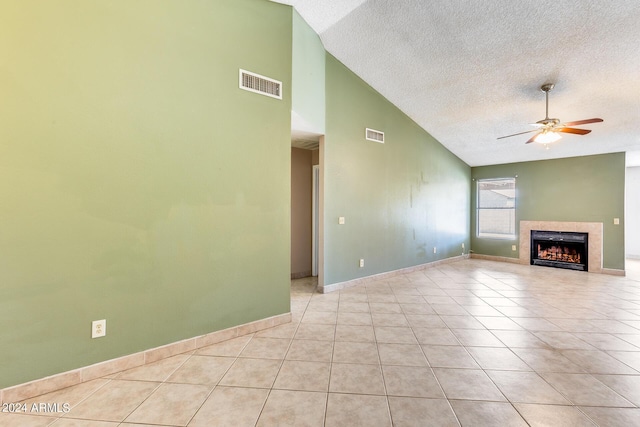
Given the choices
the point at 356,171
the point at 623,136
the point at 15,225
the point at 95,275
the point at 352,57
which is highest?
the point at 352,57

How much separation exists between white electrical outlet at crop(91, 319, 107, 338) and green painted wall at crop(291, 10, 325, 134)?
9.06ft

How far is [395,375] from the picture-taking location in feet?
6.76

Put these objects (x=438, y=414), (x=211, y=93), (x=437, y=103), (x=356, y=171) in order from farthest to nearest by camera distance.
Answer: (x=437, y=103) → (x=356, y=171) → (x=211, y=93) → (x=438, y=414)

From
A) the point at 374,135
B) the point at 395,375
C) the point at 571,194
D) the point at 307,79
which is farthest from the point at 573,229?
the point at 307,79

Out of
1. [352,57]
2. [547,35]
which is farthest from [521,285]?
[352,57]

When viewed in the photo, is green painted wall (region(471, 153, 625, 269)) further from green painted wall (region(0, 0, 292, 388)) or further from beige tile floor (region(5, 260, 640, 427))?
green painted wall (region(0, 0, 292, 388))

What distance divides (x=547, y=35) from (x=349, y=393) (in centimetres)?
418

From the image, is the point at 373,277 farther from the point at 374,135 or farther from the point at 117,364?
the point at 117,364

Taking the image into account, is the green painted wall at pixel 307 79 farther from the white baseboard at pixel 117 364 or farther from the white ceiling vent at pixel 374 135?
the white baseboard at pixel 117 364

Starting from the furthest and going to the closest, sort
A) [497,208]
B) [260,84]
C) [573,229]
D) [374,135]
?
[497,208] < [573,229] < [374,135] < [260,84]

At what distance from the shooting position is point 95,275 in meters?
2.01

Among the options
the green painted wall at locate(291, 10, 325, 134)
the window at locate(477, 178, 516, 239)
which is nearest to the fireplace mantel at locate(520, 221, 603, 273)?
the window at locate(477, 178, 516, 239)

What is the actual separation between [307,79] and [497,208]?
6.56 metres

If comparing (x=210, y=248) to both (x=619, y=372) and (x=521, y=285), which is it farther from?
(x=521, y=285)
